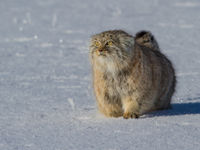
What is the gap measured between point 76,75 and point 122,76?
3.25 meters

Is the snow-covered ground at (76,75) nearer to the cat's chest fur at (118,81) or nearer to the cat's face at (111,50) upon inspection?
the cat's chest fur at (118,81)

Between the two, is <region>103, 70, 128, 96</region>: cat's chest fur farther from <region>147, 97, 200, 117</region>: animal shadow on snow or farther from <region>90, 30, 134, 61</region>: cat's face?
<region>147, 97, 200, 117</region>: animal shadow on snow

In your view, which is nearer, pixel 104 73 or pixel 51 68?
pixel 104 73

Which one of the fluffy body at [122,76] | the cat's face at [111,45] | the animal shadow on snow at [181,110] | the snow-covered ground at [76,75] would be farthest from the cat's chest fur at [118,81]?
the animal shadow on snow at [181,110]

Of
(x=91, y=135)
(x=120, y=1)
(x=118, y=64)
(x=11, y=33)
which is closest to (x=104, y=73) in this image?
(x=118, y=64)

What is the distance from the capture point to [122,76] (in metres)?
6.37

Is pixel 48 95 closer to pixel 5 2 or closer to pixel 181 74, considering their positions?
pixel 181 74

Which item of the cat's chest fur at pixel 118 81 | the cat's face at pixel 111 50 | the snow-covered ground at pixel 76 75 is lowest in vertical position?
the snow-covered ground at pixel 76 75

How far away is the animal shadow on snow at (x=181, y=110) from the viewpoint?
663 cm

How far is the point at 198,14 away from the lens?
15820 millimetres

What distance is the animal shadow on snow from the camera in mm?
6630

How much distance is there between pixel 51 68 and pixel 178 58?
264cm

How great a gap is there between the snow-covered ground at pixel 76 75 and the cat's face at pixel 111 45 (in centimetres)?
76

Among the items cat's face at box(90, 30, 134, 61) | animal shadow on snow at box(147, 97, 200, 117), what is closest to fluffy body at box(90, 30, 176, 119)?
cat's face at box(90, 30, 134, 61)
